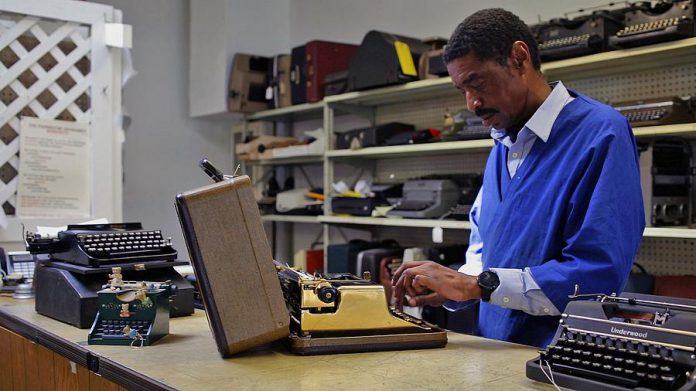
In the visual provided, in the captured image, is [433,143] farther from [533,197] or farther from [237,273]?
[237,273]

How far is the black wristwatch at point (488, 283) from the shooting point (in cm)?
137

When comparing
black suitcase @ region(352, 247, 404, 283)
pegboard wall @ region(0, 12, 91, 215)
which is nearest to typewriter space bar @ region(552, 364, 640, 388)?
pegboard wall @ region(0, 12, 91, 215)

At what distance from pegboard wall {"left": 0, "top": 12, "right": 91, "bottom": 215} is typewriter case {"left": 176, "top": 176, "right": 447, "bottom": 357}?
1.90 meters

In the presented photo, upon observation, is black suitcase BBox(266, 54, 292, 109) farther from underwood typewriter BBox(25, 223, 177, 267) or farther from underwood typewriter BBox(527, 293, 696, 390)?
underwood typewriter BBox(527, 293, 696, 390)

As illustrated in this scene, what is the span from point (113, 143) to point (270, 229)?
2309 mm

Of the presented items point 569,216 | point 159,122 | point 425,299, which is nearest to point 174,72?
point 159,122

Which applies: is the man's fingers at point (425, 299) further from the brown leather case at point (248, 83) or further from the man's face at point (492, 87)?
the brown leather case at point (248, 83)

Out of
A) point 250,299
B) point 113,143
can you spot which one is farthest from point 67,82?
point 250,299

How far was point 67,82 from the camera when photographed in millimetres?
2936

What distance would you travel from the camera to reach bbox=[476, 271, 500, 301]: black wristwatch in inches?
53.9

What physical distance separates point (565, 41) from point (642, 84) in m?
0.50

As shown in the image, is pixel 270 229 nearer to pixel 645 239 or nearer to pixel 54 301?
pixel 645 239

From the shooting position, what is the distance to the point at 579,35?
2939 mm

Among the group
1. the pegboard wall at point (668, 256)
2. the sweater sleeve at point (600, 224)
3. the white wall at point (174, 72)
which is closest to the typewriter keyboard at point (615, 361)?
the sweater sleeve at point (600, 224)
